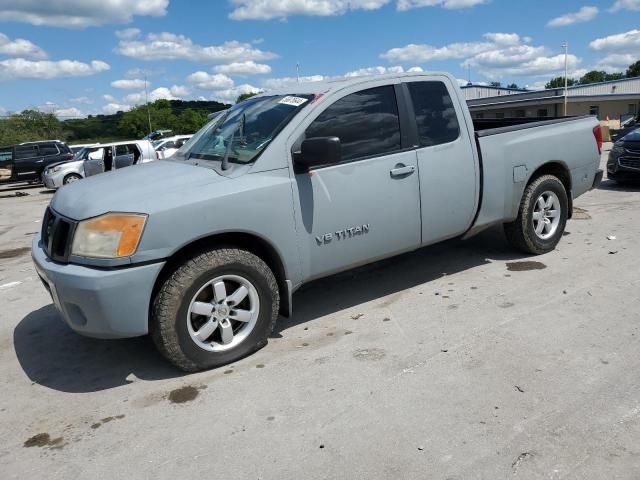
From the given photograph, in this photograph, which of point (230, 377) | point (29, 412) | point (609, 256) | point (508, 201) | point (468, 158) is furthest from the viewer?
point (609, 256)

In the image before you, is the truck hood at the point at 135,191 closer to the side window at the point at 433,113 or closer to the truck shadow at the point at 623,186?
the side window at the point at 433,113

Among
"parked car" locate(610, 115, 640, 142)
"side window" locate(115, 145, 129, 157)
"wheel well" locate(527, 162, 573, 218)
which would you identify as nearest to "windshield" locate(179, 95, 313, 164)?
"wheel well" locate(527, 162, 573, 218)

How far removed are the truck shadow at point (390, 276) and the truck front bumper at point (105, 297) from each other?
123 centimetres

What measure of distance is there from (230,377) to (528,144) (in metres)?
3.70

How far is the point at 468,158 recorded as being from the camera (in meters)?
4.77

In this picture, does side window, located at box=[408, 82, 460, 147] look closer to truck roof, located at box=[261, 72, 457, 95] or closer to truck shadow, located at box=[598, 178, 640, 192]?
truck roof, located at box=[261, 72, 457, 95]

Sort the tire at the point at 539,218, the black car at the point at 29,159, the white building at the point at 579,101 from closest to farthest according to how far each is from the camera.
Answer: the tire at the point at 539,218 → the black car at the point at 29,159 → the white building at the point at 579,101

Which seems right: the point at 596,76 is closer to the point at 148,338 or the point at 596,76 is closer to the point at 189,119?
the point at 189,119

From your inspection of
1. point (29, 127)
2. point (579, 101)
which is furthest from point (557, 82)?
point (29, 127)

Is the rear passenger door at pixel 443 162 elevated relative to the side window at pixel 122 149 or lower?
lower

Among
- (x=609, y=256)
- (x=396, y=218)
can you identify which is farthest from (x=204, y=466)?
(x=609, y=256)

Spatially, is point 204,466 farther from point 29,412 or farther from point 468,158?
point 468,158

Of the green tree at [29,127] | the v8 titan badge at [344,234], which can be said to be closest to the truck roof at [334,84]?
the v8 titan badge at [344,234]

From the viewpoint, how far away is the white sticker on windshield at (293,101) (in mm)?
4117
